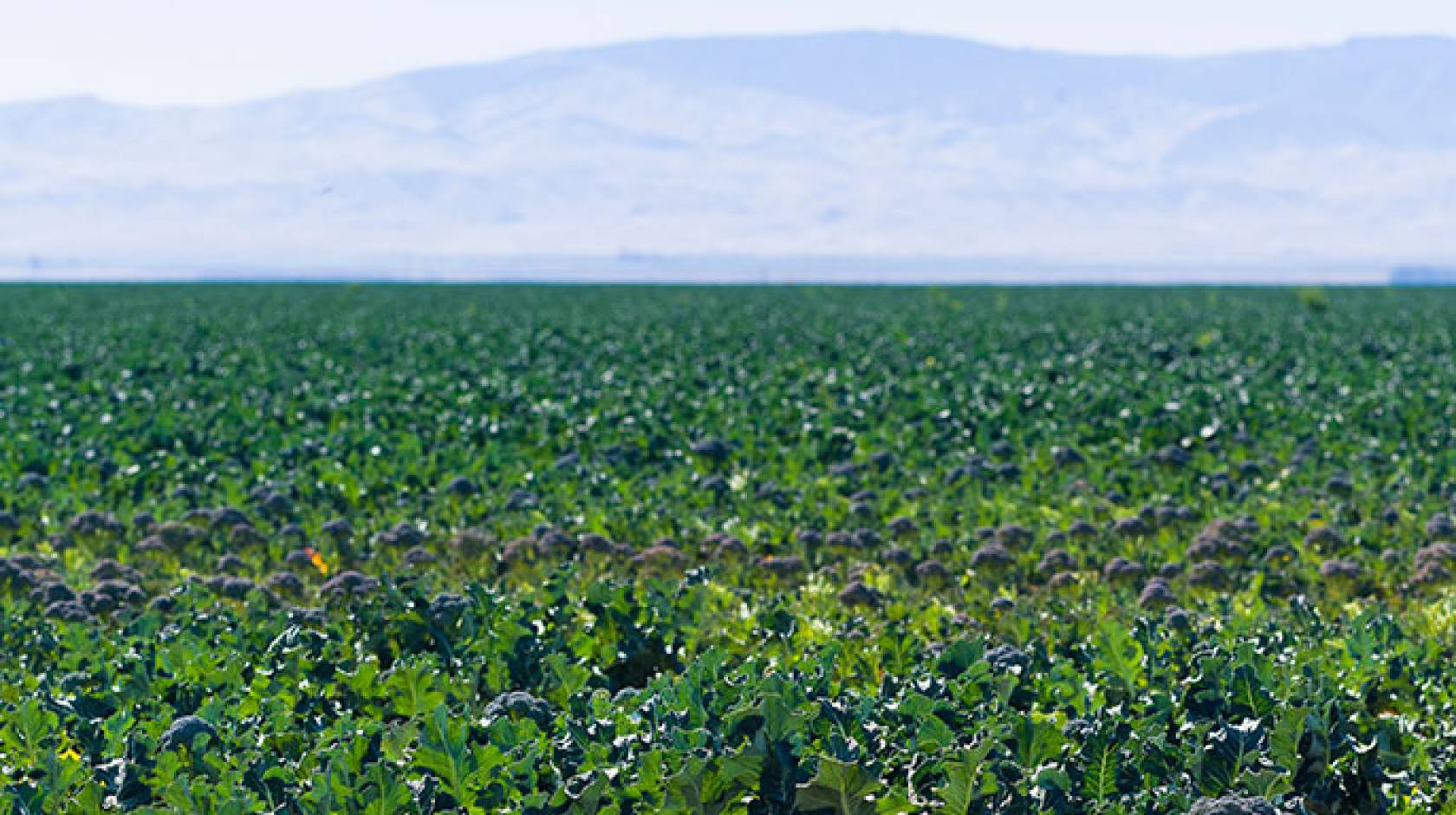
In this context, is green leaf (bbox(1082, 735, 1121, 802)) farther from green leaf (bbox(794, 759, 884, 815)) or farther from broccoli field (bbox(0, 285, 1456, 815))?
green leaf (bbox(794, 759, 884, 815))

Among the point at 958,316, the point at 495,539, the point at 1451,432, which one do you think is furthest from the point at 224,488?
the point at 958,316

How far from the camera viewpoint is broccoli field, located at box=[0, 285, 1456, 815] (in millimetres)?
5219

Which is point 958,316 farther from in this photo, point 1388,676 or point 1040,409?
point 1388,676

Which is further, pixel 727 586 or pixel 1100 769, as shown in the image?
pixel 727 586

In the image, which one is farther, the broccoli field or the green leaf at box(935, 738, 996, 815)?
the broccoli field

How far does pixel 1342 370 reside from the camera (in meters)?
20.2

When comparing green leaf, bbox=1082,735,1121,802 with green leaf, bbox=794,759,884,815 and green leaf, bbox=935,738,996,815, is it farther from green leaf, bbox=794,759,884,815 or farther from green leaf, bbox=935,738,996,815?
green leaf, bbox=794,759,884,815

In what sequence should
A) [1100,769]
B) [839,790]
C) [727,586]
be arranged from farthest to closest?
[727,586] → [1100,769] → [839,790]

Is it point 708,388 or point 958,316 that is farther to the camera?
point 958,316

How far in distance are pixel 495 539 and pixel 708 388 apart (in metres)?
8.54

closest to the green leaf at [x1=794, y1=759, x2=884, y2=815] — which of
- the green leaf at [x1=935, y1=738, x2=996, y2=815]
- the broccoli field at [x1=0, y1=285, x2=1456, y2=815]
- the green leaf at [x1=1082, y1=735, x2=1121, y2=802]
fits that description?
the broccoli field at [x1=0, y1=285, x2=1456, y2=815]

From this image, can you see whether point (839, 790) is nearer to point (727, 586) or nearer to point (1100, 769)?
point (1100, 769)

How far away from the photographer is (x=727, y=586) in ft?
31.7

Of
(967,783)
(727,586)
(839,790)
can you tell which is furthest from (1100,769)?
(727,586)
